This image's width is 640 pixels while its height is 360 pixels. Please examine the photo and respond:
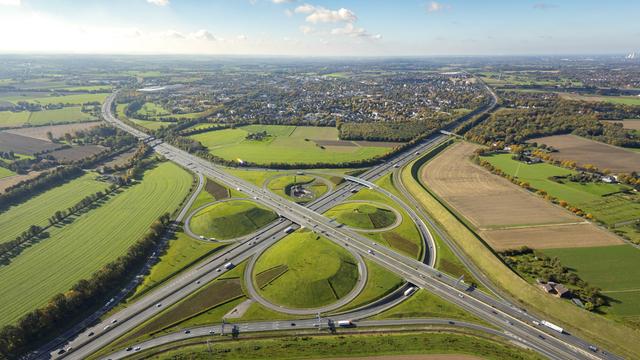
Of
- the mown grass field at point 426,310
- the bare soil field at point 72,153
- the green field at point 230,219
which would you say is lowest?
the mown grass field at point 426,310

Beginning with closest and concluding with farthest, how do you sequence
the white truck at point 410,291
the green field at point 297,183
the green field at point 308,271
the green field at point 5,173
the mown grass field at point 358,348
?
the mown grass field at point 358,348 < the green field at point 308,271 < the white truck at point 410,291 < the green field at point 297,183 < the green field at point 5,173

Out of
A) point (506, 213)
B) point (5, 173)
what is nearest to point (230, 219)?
point (506, 213)

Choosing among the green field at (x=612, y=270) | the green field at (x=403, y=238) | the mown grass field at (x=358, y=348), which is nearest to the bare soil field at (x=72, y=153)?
the mown grass field at (x=358, y=348)

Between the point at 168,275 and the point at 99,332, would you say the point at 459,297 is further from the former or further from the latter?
the point at 99,332

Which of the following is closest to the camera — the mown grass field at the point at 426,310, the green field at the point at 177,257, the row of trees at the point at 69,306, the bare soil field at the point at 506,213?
the row of trees at the point at 69,306

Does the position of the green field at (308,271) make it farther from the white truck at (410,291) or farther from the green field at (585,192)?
the green field at (585,192)

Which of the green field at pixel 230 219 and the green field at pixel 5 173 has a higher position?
the green field at pixel 5 173

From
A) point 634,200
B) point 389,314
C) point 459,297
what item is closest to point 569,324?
point 459,297
